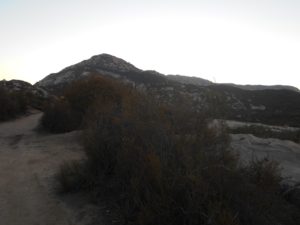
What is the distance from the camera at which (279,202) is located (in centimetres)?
573

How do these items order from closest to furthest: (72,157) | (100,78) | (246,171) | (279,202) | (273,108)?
(279,202) → (246,171) → (72,157) → (100,78) → (273,108)

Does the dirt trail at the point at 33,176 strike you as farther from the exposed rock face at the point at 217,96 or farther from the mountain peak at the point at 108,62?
the mountain peak at the point at 108,62

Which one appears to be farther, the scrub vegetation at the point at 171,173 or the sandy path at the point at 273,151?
the sandy path at the point at 273,151

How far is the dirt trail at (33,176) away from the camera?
255 inches

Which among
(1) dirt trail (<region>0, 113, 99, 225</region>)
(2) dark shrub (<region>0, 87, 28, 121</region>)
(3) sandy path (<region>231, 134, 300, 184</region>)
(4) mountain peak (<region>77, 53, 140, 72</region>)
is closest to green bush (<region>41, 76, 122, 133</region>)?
Result: (1) dirt trail (<region>0, 113, 99, 225</region>)

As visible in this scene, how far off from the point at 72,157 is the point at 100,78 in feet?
26.2

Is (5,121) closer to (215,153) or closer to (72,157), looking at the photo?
(72,157)

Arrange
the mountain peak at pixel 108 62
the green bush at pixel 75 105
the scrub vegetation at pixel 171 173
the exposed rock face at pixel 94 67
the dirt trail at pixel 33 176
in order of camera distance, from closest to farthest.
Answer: the scrub vegetation at pixel 171 173
the dirt trail at pixel 33 176
the green bush at pixel 75 105
the exposed rock face at pixel 94 67
the mountain peak at pixel 108 62

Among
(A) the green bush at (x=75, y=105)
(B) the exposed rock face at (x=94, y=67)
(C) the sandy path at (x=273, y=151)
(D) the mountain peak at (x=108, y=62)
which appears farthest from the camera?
(D) the mountain peak at (x=108, y=62)

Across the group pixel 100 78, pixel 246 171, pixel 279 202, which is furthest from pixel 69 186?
pixel 100 78

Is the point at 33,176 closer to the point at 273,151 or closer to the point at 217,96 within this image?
the point at 217,96

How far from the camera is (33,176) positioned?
29.7 feet

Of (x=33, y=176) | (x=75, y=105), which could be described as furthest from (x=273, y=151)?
(x=75, y=105)

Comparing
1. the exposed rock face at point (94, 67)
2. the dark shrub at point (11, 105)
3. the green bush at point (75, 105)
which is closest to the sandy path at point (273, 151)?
the green bush at point (75, 105)
